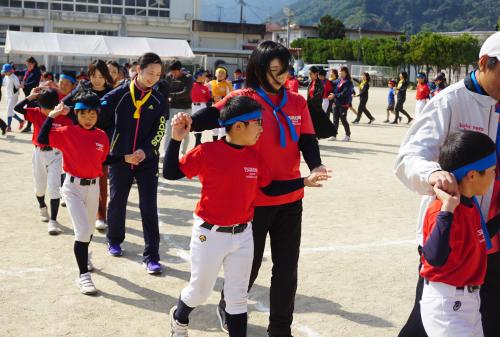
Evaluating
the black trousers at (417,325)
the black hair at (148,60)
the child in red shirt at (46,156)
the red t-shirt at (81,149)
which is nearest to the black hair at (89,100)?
the red t-shirt at (81,149)

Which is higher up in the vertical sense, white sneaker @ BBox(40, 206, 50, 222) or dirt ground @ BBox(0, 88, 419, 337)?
white sneaker @ BBox(40, 206, 50, 222)

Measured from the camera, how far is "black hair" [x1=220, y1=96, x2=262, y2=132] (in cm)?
363

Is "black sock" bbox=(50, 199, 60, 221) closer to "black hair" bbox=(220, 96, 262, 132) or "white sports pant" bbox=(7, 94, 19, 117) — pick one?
"black hair" bbox=(220, 96, 262, 132)

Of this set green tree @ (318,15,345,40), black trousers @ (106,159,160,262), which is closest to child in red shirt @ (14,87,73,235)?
black trousers @ (106,159,160,262)

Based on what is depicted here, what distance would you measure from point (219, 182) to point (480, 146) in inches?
62.6

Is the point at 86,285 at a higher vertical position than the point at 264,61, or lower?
lower

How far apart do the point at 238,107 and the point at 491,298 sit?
1.79 metres

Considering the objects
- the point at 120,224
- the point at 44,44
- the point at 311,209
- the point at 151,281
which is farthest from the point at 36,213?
the point at 44,44

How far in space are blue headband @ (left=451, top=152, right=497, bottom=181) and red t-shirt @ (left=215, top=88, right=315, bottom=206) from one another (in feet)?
4.67

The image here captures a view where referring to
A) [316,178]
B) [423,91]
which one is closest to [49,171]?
[316,178]

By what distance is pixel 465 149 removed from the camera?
2.79 metres

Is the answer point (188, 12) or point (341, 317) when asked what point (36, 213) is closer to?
point (341, 317)

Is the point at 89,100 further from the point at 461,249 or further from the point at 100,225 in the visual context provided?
the point at 461,249

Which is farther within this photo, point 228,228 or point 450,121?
point 228,228
